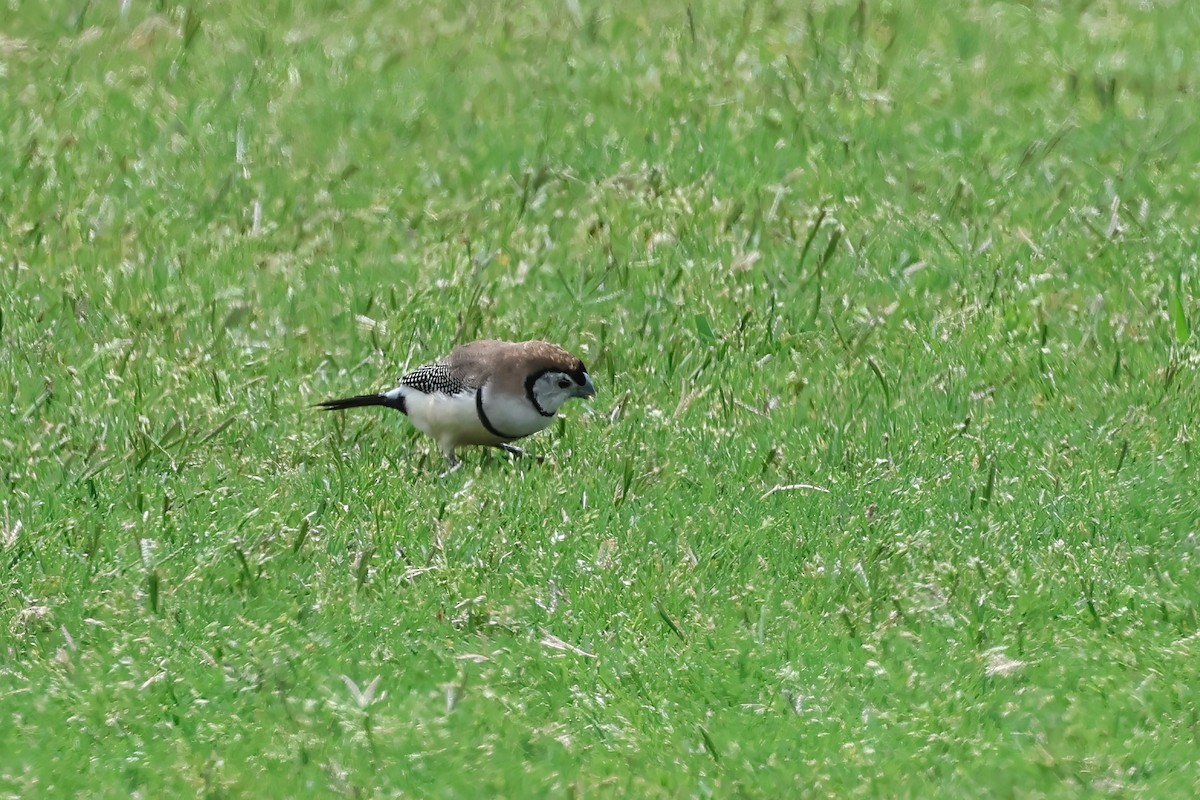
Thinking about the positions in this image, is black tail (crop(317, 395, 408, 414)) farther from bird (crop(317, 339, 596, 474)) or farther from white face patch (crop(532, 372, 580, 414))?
white face patch (crop(532, 372, 580, 414))

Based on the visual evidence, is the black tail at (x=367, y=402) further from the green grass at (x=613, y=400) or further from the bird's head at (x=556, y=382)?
the bird's head at (x=556, y=382)

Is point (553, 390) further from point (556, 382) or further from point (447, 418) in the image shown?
point (447, 418)

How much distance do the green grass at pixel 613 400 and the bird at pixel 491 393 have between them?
222 millimetres

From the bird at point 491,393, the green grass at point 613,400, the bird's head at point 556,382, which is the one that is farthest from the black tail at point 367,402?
the bird's head at point 556,382

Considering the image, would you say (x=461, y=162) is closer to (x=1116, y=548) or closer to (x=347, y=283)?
(x=347, y=283)

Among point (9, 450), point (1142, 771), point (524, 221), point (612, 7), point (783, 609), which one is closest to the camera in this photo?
point (1142, 771)

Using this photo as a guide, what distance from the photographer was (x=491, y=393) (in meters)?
9.27

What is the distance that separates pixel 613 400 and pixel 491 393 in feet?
2.90

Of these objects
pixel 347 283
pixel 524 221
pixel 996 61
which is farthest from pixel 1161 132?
pixel 347 283

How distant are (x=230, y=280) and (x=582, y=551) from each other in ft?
13.7

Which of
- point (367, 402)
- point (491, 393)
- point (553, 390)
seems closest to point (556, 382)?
point (553, 390)

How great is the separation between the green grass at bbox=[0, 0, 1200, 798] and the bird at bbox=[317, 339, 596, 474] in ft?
0.73

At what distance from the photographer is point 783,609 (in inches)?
305

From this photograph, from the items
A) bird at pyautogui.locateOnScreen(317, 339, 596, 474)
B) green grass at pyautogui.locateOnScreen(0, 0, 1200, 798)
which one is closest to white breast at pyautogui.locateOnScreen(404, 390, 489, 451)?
bird at pyautogui.locateOnScreen(317, 339, 596, 474)
